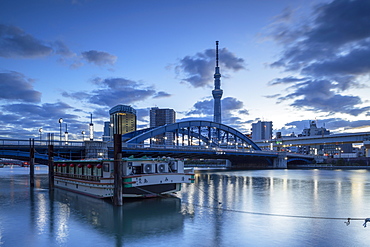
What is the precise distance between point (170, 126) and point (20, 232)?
75391mm

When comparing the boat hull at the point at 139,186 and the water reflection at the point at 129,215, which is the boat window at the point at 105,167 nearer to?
the boat hull at the point at 139,186

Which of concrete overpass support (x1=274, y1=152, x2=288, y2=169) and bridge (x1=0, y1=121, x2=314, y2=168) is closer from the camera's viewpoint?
bridge (x1=0, y1=121, x2=314, y2=168)

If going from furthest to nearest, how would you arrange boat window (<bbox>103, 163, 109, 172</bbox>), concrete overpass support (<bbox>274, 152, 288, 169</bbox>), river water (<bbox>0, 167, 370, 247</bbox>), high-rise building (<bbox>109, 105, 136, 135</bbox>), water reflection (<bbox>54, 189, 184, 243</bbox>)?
concrete overpass support (<bbox>274, 152, 288, 169</bbox>) → high-rise building (<bbox>109, 105, 136, 135</bbox>) → boat window (<bbox>103, 163, 109, 172</bbox>) → water reflection (<bbox>54, 189, 184, 243</bbox>) → river water (<bbox>0, 167, 370, 247</bbox>)

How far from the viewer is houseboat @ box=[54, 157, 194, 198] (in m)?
30.4

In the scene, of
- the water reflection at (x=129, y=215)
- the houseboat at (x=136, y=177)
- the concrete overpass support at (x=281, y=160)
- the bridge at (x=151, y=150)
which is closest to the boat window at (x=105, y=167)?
the houseboat at (x=136, y=177)

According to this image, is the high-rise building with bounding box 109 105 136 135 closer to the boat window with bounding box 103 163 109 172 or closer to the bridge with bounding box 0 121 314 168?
the bridge with bounding box 0 121 314 168

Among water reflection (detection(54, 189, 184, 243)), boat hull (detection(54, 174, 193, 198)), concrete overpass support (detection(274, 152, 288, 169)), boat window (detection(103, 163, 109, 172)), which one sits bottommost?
concrete overpass support (detection(274, 152, 288, 169))

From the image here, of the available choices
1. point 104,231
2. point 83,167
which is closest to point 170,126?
point 83,167

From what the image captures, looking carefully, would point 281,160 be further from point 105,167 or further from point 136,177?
point 136,177

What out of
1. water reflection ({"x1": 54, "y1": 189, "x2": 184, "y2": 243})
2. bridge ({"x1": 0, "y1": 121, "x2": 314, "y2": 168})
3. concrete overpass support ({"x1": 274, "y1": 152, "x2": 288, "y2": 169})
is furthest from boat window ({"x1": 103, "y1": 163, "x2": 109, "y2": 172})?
concrete overpass support ({"x1": 274, "y1": 152, "x2": 288, "y2": 169})

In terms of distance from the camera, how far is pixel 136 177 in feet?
95.7

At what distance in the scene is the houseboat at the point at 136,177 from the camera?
30.4 m

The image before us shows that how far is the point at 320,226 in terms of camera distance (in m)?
20.0

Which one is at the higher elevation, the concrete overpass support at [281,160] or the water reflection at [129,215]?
the water reflection at [129,215]
